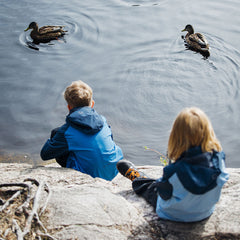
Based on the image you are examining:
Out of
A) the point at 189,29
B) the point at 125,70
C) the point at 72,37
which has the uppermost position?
the point at 189,29

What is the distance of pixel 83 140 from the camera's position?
406 centimetres

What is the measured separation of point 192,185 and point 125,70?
5543 millimetres

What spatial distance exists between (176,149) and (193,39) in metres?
6.45

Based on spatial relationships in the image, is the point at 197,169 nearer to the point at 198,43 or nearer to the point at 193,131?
the point at 193,131

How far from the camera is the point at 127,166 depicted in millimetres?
4137

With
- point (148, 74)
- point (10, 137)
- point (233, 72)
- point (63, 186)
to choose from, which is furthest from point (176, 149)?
point (233, 72)

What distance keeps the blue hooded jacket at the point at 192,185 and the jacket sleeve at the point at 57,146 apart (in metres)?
1.51

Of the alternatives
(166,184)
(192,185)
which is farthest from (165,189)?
(192,185)

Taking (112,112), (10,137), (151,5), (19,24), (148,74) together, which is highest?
(151,5)

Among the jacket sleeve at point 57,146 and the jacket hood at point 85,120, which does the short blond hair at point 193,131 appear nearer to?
the jacket hood at point 85,120

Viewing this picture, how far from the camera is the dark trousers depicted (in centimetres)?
356

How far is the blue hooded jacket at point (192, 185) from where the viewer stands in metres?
2.84

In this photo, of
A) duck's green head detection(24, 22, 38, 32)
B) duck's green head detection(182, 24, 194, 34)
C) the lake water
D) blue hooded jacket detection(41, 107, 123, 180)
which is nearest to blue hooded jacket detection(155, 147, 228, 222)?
blue hooded jacket detection(41, 107, 123, 180)

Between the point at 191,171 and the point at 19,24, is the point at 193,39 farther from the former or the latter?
the point at 191,171
